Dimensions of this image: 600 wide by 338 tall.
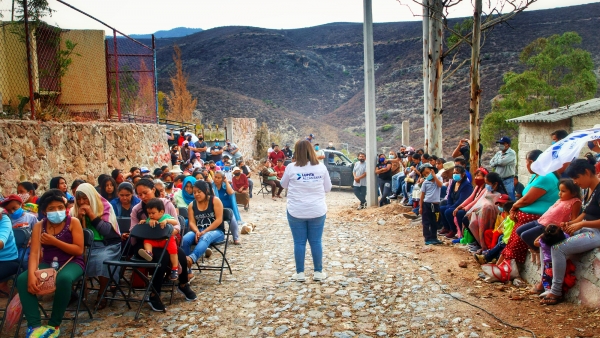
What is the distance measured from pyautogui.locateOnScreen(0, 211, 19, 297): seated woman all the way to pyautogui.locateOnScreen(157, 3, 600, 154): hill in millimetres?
34606

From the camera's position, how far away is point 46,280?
4.77 metres

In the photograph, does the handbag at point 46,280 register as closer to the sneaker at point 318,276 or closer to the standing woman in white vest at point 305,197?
the standing woman in white vest at point 305,197

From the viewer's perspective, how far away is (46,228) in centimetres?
507

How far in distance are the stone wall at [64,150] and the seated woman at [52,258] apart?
9.51 ft

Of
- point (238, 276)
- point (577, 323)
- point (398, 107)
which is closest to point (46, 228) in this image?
point (238, 276)

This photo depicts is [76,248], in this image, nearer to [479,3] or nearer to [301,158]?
[301,158]

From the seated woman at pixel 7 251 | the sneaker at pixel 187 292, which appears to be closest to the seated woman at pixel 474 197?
the sneaker at pixel 187 292

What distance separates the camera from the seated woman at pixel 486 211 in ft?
23.0

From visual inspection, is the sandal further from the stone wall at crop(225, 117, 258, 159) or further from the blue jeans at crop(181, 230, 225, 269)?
the stone wall at crop(225, 117, 258, 159)

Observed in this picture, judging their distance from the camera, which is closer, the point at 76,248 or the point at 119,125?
the point at 76,248

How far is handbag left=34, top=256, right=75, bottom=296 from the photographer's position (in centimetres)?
473

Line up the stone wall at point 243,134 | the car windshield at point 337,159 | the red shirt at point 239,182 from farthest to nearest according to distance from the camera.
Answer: the stone wall at point 243,134 → the car windshield at point 337,159 → the red shirt at point 239,182

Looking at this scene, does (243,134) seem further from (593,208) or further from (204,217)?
(593,208)

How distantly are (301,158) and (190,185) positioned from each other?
11.4 feet
